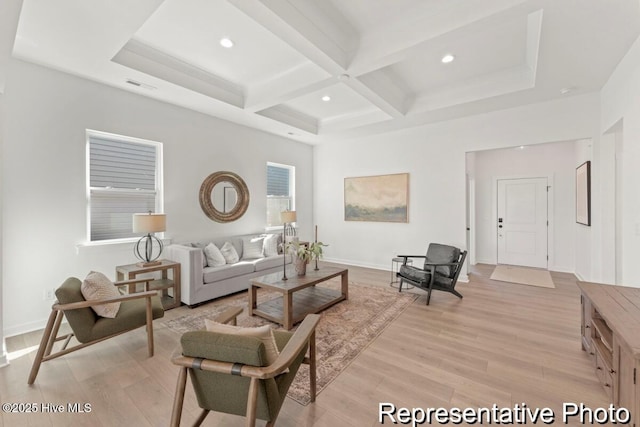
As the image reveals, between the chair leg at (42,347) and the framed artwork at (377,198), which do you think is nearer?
the chair leg at (42,347)

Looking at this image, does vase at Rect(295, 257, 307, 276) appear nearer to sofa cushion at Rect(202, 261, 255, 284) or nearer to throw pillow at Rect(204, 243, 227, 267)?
sofa cushion at Rect(202, 261, 255, 284)

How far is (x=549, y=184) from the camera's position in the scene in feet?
18.1

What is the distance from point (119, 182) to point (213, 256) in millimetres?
1594

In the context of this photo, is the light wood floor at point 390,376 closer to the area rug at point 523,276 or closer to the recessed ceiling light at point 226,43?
the area rug at point 523,276

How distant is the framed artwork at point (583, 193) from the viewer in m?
4.07

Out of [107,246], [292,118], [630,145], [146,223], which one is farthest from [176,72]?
[630,145]

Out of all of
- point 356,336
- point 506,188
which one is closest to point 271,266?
point 356,336

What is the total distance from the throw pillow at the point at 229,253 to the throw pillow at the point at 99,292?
1.89 meters

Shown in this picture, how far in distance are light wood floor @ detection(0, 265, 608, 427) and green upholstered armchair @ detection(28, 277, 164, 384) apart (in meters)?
0.22

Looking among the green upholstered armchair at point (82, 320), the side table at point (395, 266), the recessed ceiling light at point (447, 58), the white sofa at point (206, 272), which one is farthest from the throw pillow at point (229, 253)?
the recessed ceiling light at point (447, 58)

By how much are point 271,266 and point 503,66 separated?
14.5ft

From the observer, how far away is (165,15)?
255 centimetres

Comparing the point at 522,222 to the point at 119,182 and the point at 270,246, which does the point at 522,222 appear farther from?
the point at 119,182

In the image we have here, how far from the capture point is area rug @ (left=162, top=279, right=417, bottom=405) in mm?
2172
